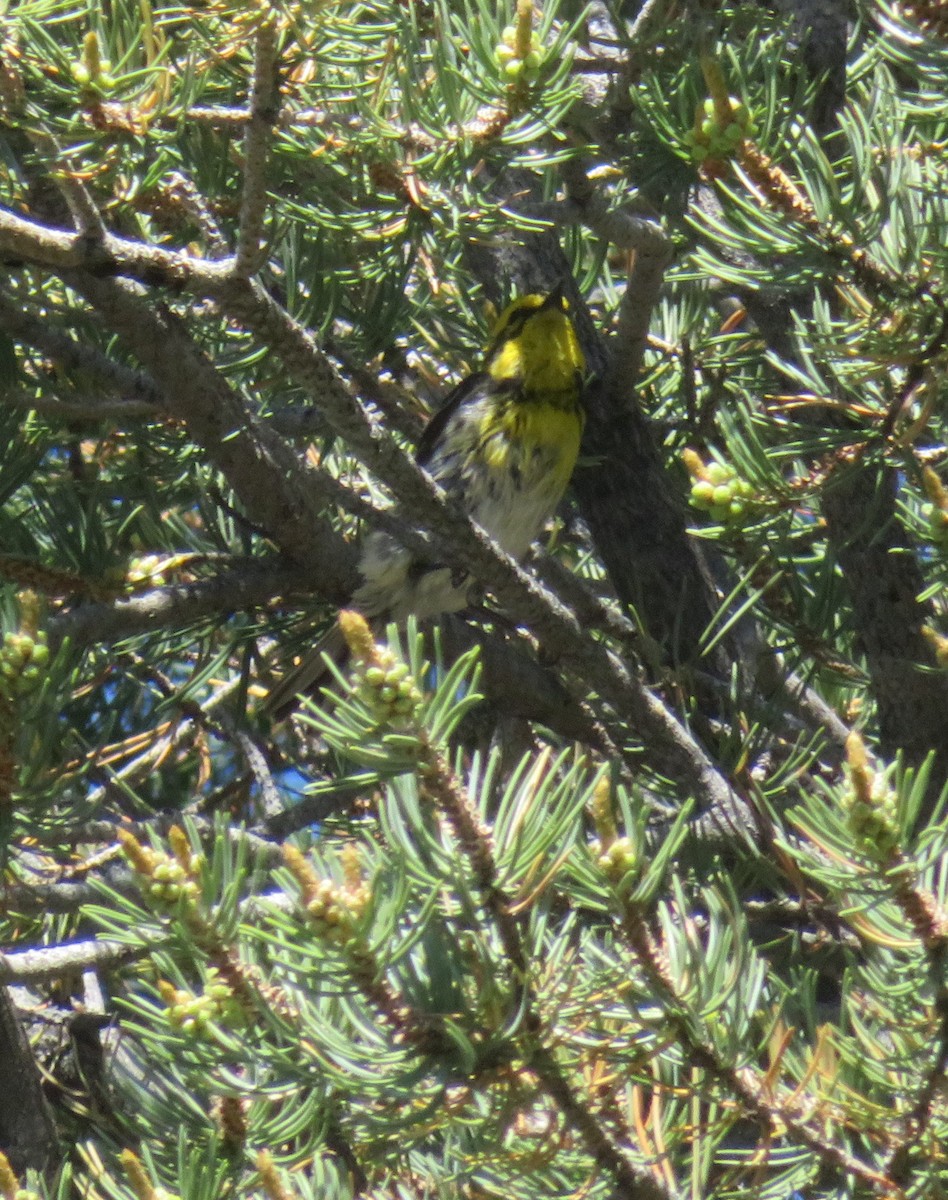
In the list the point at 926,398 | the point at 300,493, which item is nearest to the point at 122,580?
the point at 300,493

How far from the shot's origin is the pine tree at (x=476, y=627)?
3.05ft

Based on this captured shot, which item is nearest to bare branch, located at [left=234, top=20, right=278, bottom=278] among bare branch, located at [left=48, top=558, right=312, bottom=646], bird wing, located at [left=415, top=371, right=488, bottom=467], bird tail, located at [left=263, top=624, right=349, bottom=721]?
bare branch, located at [left=48, top=558, right=312, bottom=646]

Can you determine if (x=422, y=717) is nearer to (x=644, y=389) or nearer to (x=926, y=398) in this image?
(x=926, y=398)

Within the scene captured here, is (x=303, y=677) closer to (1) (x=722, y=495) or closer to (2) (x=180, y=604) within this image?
(2) (x=180, y=604)

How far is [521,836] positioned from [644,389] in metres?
1.44

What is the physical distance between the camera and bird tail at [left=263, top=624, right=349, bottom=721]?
207 centimetres

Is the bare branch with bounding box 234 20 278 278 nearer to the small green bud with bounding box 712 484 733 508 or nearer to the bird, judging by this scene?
the small green bud with bounding box 712 484 733 508

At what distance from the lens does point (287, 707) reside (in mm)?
2363

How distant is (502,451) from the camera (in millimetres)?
2867

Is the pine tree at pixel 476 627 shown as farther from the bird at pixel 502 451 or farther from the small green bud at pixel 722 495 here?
the bird at pixel 502 451

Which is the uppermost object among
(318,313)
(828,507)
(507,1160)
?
(318,313)

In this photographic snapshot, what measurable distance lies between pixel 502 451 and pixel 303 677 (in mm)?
874

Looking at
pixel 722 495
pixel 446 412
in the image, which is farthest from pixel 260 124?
pixel 446 412

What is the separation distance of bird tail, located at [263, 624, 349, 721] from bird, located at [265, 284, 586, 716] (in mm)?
106
